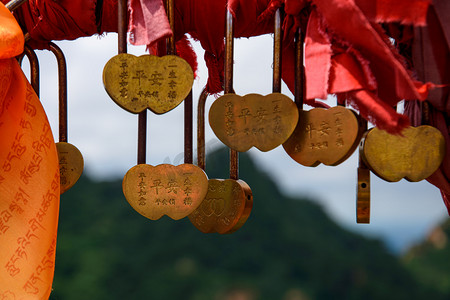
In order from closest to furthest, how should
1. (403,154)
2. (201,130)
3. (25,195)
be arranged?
1. (403,154)
2. (25,195)
3. (201,130)

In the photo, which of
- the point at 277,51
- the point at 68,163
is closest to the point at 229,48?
the point at 277,51

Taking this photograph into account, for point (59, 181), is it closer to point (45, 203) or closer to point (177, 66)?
point (45, 203)

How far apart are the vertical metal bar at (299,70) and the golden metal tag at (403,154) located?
101mm

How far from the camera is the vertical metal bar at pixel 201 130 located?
84cm

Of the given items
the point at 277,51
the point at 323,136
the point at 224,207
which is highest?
the point at 277,51

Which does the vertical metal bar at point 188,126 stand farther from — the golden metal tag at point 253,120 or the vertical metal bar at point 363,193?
the vertical metal bar at point 363,193

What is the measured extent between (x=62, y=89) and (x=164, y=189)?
220mm

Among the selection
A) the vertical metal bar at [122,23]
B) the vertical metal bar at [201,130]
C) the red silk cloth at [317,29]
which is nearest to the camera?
the red silk cloth at [317,29]

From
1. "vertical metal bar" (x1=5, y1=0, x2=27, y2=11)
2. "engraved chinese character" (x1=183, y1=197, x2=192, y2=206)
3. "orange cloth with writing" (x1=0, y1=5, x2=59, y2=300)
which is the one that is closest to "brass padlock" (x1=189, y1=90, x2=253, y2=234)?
"engraved chinese character" (x1=183, y1=197, x2=192, y2=206)

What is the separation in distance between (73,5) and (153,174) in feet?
0.78

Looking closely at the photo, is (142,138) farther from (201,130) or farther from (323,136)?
(323,136)

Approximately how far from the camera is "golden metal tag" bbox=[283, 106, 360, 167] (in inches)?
24.8

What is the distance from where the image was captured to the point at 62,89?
793 mm

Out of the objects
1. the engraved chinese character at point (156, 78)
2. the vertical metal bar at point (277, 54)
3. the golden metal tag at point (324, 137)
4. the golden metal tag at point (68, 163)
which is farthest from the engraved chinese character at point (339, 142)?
the golden metal tag at point (68, 163)
